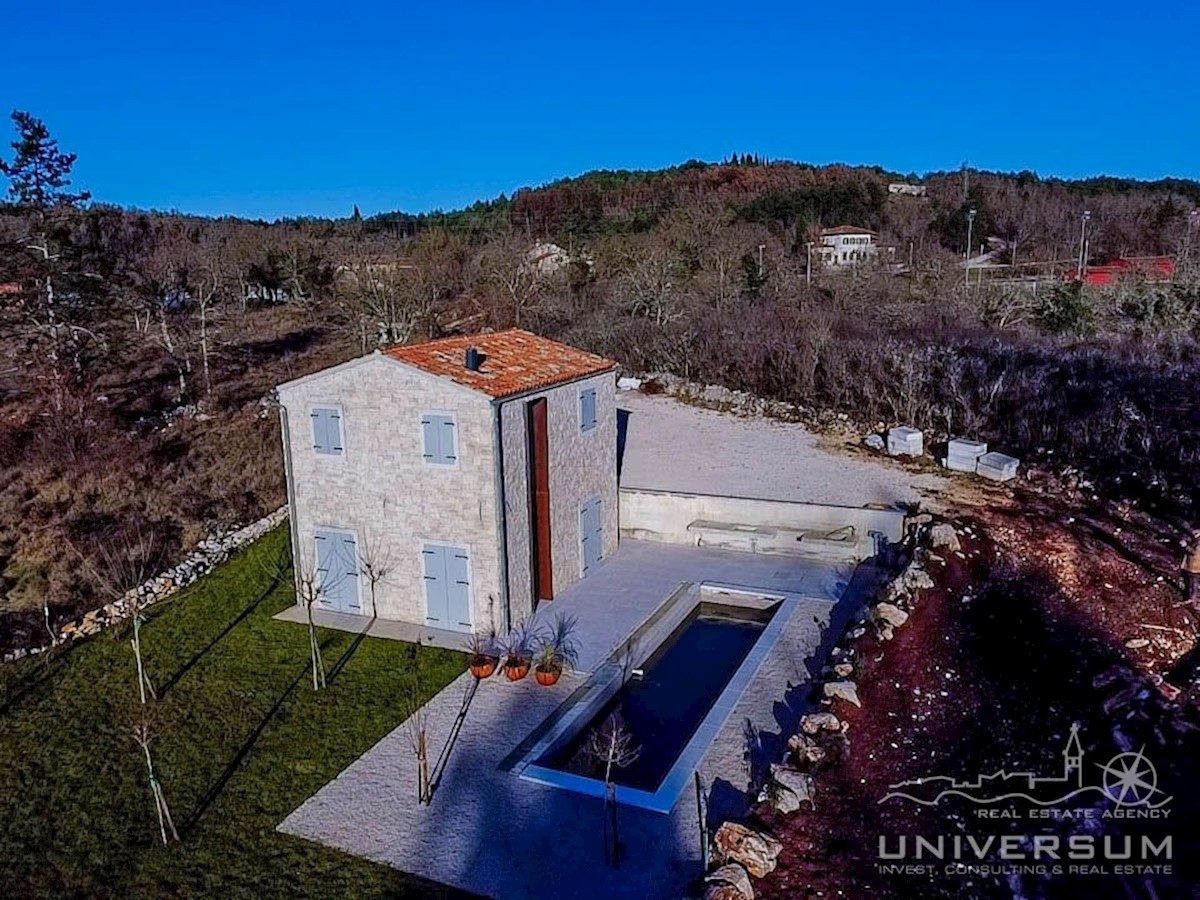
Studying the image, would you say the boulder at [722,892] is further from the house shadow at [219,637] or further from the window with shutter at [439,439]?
the house shadow at [219,637]

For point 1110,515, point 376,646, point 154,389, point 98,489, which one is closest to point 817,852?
point 376,646

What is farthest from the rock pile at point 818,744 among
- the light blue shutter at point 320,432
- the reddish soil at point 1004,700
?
the light blue shutter at point 320,432

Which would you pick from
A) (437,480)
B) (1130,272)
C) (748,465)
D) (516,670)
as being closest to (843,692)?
(516,670)

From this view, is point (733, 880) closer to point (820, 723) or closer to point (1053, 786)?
point (820, 723)

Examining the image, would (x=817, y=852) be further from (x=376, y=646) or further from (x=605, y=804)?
(x=376, y=646)

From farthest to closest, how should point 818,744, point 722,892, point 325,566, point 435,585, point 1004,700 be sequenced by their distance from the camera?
point 325,566
point 435,585
point 1004,700
point 818,744
point 722,892

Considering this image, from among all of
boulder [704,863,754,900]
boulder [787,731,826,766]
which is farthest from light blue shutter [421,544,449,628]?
boulder [704,863,754,900]
